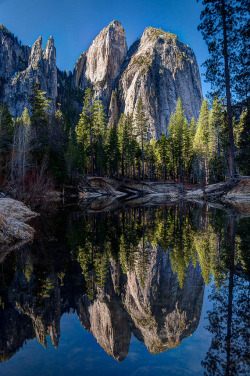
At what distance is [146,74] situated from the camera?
351ft

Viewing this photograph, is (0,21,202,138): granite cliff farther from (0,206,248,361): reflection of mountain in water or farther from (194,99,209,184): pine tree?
(0,206,248,361): reflection of mountain in water

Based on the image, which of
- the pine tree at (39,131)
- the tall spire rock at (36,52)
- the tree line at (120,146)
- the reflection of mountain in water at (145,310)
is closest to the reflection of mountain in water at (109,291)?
the reflection of mountain in water at (145,310)

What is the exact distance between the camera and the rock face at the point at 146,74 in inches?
4173

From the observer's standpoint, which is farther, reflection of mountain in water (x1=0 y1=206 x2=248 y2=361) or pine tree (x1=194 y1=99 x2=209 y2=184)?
pine tree (x1=194 y1=99 x2=209 y2=184)

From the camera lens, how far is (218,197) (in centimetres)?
2339

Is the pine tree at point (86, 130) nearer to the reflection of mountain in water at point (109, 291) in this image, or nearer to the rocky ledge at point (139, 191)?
the rocky ledge at point (139, 191)

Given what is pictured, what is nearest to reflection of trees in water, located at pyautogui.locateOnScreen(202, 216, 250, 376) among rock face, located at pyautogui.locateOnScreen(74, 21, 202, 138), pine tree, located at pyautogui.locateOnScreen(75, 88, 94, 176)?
pine tree, located at pyautogui.locateOnScreen(75, 88, 94, 176)

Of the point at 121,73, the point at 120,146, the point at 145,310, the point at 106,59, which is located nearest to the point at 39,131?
the point at 120,146

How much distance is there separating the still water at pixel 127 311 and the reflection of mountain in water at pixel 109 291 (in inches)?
0.6

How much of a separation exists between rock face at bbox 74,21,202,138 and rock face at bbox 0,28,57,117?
22.8 m

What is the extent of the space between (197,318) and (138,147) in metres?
53.0

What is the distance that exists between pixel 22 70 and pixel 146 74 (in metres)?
77.2

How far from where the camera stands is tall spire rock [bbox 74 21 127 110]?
12912 centimetres

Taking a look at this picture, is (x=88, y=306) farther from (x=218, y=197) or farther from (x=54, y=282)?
(x=218, y=197)
